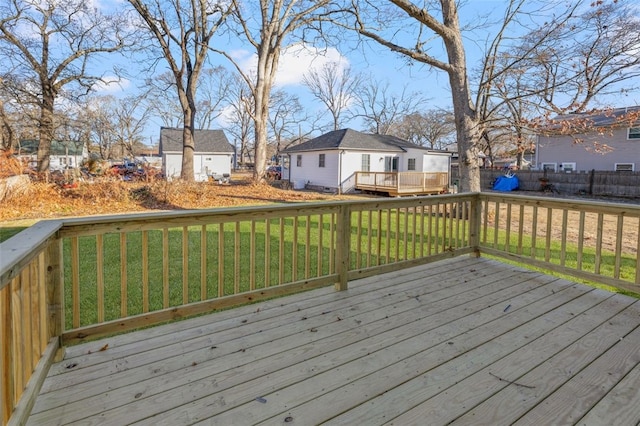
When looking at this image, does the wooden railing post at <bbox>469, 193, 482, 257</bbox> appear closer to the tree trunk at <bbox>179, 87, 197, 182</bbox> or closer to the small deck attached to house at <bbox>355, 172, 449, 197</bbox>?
the small deck attached to house at <bbox>355, 172, 449, 197</bbox>

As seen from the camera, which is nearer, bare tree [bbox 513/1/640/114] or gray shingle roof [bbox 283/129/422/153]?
bare tree [bbox 513/1/640/114]

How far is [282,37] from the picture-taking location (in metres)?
16.2

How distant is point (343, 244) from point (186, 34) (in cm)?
1605

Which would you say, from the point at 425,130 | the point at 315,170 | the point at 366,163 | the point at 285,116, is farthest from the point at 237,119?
the point at 366,163

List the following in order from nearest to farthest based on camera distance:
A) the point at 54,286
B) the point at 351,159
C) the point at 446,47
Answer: the point at 54,286
the point at 446,47
the point at 351,159

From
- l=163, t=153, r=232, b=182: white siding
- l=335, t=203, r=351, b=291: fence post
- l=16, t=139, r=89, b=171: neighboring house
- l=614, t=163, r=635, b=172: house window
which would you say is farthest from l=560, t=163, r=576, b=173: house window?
l=16, t=139, r=89, b=171: neighboring house

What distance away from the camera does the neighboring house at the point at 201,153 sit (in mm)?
27047

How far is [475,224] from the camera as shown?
16.1 feet

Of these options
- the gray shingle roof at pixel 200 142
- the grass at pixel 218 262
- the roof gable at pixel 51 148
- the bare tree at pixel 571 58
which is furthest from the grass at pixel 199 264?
the gray shingle roof at pixel 200 142

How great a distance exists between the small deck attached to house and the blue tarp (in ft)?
15.5

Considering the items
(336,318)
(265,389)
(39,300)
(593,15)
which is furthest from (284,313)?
(593,15)

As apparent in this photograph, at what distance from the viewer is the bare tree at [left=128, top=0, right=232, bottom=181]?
14974mm

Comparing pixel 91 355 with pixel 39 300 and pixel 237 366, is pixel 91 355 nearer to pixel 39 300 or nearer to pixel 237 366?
pixel 39 300

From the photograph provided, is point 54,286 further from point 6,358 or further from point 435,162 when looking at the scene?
point 435,162
